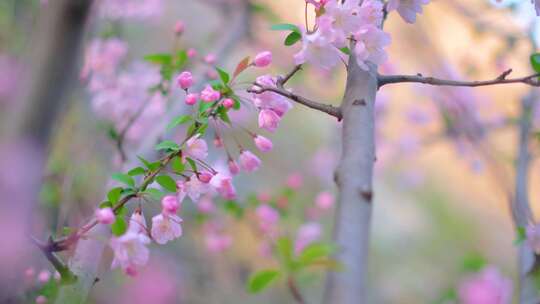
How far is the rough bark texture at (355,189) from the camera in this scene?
24.5 inches

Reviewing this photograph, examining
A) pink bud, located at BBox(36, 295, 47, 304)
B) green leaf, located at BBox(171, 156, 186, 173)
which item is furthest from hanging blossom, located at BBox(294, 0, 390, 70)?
pink bud, located at BBox(36, 295, 47, 304)

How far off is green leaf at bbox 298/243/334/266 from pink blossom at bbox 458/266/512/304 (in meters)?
1.24

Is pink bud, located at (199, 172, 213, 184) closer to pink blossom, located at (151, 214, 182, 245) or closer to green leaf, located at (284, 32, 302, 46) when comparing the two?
pink blossom, located at (151, 214, 182, 245)

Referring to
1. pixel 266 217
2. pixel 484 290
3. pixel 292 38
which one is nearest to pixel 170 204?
pixel 292 38

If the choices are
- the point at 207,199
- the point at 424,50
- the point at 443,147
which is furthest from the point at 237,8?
the point at 443,147

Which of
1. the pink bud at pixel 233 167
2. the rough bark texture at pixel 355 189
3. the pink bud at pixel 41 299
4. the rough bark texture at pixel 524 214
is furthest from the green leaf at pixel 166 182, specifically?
the rough bark texture at pixel 524 214

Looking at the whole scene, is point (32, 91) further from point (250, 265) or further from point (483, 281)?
point (250, 265)

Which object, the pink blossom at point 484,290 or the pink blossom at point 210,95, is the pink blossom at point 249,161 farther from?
the pink blossom at point 484,290

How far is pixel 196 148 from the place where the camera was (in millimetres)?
801

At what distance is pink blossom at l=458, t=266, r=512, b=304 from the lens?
177 centimetres

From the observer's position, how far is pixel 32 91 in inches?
19.1

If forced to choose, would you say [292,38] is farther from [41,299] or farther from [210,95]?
[41,299]

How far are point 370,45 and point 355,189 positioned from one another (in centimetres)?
21

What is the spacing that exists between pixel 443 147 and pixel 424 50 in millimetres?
1319
